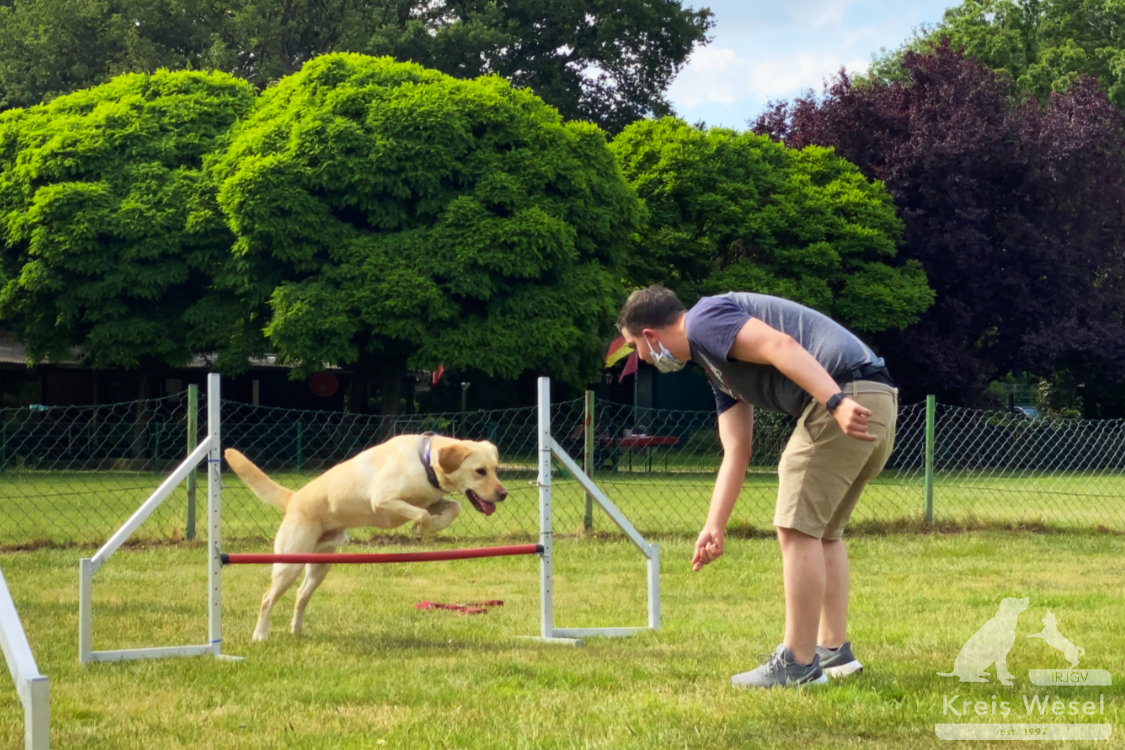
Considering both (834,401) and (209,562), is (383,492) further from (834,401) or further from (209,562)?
(834,401)

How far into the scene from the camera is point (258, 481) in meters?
6.73

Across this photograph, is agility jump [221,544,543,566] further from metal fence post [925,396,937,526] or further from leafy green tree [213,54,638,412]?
leafy green tree [213,54,638,412]

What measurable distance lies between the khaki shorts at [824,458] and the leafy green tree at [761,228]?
26.0 metres

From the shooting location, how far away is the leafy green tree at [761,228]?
31.1 m

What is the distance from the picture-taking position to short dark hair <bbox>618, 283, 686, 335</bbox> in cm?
491

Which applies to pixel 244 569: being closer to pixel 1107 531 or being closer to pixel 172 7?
pixel 1107 531

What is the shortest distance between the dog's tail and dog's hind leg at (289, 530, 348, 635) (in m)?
0.31

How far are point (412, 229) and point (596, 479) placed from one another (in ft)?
31.2

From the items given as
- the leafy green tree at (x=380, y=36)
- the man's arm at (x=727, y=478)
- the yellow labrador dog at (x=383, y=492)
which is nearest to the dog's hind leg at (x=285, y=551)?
the yellow labrador dog at (x=383, y=492)

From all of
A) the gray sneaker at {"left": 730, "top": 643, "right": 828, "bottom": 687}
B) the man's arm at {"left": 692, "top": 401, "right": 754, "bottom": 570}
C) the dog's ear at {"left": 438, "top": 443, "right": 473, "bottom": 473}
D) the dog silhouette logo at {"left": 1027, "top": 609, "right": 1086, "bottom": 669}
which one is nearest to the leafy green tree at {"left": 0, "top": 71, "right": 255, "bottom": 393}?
the dog's ear at {"left": 438, "top": 443, "right": 473, "bottom": 473}

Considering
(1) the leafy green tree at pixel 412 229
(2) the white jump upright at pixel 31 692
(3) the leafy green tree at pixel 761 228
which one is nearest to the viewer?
(2) the white jump upright at pixel 31 692

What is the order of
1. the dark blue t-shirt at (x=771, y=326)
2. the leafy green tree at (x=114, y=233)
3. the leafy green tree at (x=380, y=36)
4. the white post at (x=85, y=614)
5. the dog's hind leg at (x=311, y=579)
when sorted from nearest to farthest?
the dark blue t-shirt at (x=771, y=326)
the white post at (x=85, y=614)
the dog's hind leg at (x=311, y=579)
the leafy green tree at (x=114, y=233)
the leafy green tree at (x=380, y=36)

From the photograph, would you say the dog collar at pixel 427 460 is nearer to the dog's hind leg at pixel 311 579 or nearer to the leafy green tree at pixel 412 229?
the dog's hind leg at pixel 311 579

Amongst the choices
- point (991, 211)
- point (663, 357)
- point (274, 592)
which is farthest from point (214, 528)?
point (991, 211)
